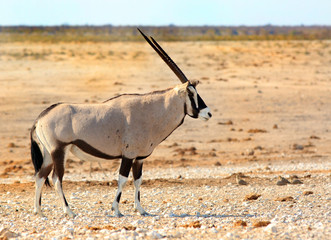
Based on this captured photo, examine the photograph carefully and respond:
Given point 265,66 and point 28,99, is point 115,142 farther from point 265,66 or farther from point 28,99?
point 265,66

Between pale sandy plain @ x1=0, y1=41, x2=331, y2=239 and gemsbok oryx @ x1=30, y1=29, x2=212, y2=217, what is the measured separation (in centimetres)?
65

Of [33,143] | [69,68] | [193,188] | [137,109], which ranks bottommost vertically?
[69,68]

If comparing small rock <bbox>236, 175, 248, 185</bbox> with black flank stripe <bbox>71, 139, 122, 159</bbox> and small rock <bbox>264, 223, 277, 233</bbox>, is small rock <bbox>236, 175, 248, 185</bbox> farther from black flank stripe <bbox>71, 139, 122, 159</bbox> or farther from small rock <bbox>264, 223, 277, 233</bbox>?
small rock <bbox>264, 223, 277, 233</bbox>

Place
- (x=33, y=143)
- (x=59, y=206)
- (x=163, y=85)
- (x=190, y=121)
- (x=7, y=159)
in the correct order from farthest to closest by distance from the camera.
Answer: (x=163, y=85) < (x=190, y=121) < (x=7, y=159) < (x=59, y=206) < (x=33, y=143)

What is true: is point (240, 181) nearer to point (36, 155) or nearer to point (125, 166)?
point (125, 166)

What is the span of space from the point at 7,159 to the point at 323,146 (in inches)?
331

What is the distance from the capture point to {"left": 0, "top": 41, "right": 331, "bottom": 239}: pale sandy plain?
862 cm

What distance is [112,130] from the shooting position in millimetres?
9383

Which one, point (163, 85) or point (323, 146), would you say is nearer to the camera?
point (323, 146)

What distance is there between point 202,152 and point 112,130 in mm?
9079

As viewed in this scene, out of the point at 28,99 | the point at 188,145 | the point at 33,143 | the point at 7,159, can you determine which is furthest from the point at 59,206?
the point at 28,99

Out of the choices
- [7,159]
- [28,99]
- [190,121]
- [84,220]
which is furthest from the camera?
[28,99]

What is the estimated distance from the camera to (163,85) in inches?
1155

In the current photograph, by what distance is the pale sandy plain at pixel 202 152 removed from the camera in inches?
339
